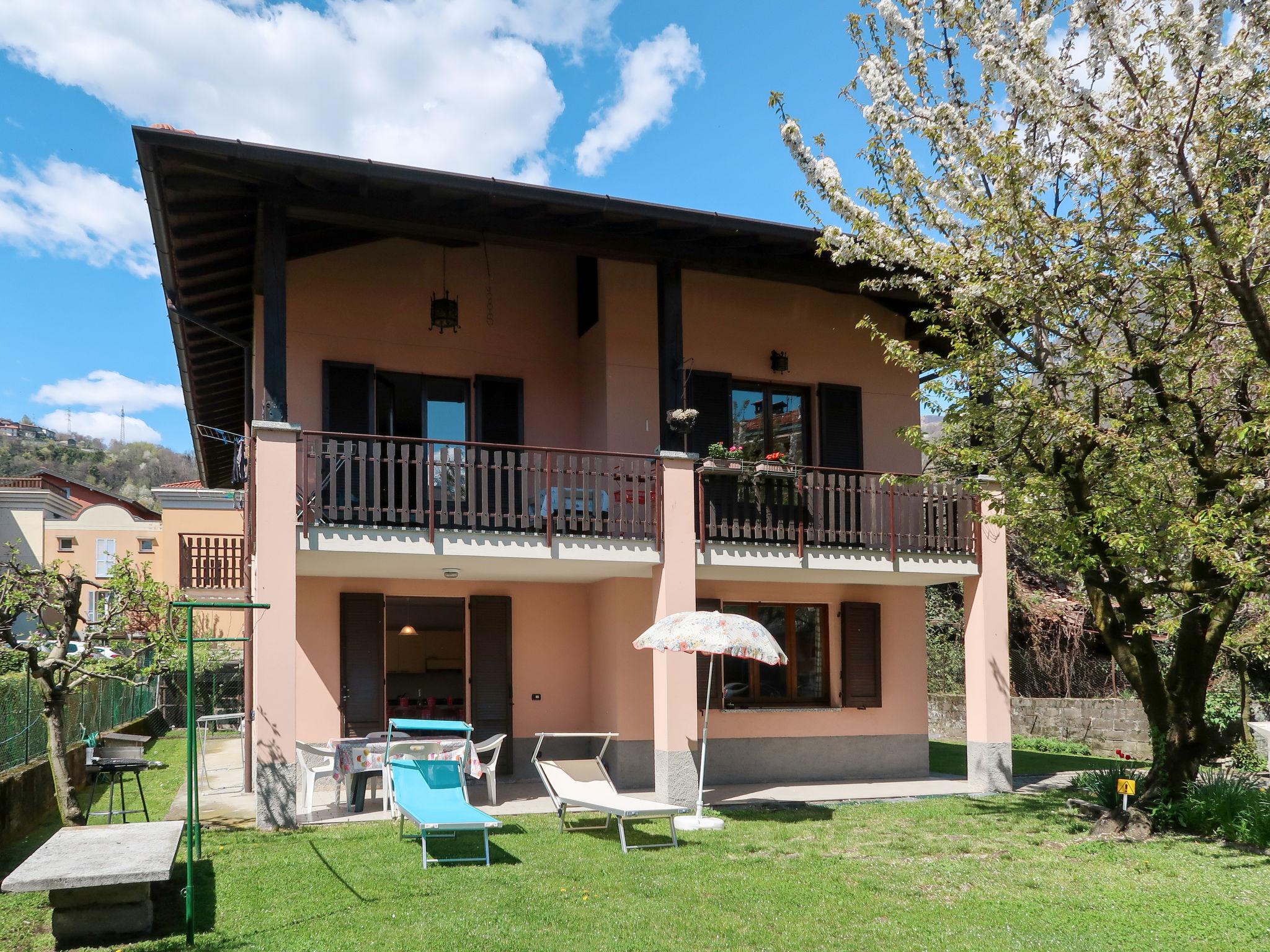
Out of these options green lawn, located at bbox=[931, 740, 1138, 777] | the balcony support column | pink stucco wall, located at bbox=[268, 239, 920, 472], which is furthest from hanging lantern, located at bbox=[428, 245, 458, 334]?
green lawn, located at bbox=[931, 740, 1138, 777]

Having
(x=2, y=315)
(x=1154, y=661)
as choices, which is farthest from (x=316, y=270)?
(x=2, y=315)

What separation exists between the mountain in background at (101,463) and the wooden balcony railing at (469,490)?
6430 centimetres

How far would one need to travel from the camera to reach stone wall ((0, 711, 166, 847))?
8.81 m

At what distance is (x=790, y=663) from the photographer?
13766 mm

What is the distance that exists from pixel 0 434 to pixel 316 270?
81.8 m

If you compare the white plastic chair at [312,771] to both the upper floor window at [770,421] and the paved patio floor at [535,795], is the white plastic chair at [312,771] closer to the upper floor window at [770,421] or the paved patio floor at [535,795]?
the paved patio floor at [535,795]

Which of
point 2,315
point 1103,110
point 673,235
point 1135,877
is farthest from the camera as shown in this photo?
point 2,315

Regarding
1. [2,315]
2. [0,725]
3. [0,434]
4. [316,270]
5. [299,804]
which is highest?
[2,315]

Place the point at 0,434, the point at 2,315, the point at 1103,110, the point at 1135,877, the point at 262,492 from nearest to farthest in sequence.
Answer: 1. the point at 1135,877
2. the point at 1103,110
3. the point at 262,492
4. the point at 0,434
5. the point at 2,315

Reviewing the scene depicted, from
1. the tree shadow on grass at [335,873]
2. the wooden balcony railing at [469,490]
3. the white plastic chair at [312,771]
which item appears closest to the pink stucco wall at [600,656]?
the wooden balcony railing at [469,490]

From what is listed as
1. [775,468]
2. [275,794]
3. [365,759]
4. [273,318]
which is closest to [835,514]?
[775,468]

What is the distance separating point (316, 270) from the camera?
12.0 m

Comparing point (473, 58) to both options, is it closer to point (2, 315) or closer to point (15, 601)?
point (15, 601)

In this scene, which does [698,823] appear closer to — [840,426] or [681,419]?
[681,419]
